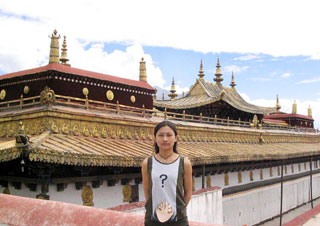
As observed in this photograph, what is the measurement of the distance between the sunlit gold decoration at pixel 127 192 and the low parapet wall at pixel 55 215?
4763mm

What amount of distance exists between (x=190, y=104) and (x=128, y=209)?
17469 millimetres

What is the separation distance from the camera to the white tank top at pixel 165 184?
315 cm

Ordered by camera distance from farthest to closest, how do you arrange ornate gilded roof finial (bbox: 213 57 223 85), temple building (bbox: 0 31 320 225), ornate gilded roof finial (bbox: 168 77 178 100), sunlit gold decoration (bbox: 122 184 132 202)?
ornate gilded roof finial (bbox: 168 77 178 100)
ornate gilded roof finial (bbox: 213 57 223 85)
sunlit gold decoration (bbox: 122 184 132 202)
temple building (bbox: 0 31 320 225)

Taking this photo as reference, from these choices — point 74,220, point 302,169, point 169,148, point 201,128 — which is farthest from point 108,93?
point 302,169

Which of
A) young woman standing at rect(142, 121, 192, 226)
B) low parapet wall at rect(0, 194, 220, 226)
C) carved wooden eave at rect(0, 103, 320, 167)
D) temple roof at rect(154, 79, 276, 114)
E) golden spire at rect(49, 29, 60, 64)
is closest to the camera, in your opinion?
young woman standing at rect(142, 121, 192, 226)

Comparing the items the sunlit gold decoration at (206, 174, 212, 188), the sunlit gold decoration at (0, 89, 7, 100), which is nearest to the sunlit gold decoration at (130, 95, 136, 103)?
the sunlit gold decoration at (206, 174, 212, 188)

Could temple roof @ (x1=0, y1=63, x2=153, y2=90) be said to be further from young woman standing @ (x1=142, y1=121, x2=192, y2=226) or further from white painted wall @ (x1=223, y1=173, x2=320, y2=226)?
young woman standing @ (x1=142, y1=121, x2=192, y2=226)

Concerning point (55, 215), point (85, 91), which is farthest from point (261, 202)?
point (55, 215)

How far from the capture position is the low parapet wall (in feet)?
13.8

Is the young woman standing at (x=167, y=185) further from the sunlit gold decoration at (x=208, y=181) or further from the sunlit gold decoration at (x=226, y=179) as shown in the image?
the sunlit gold decoration at (x=226, y=179)

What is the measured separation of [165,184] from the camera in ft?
10.3

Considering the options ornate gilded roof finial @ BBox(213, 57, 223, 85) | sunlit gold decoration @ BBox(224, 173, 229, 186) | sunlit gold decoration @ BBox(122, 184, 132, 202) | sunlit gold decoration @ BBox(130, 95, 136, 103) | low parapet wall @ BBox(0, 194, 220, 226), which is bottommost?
sunlit gold decoration @ BBox(224, 173, 229, 186)

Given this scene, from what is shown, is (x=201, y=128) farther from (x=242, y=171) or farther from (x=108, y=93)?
(x=108, y=93)

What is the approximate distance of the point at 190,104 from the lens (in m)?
24.3
